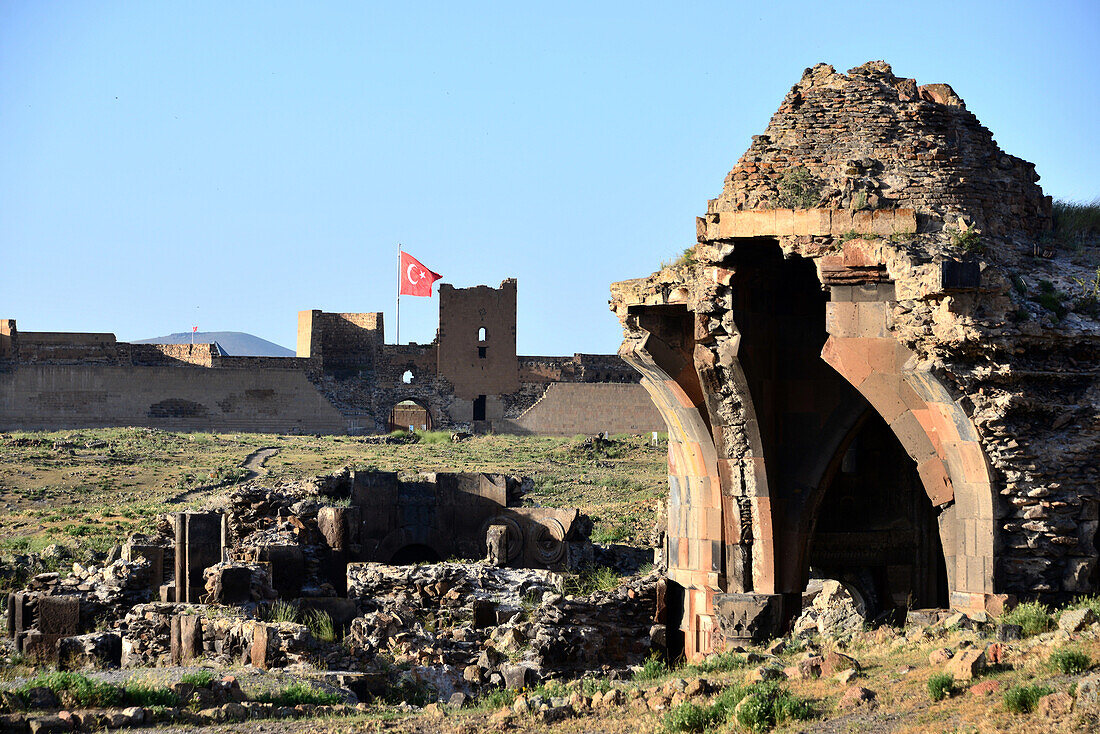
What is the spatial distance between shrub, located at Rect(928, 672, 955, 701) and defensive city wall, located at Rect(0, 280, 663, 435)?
114 ft

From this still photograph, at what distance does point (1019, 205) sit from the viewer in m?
11.4

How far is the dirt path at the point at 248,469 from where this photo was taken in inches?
944

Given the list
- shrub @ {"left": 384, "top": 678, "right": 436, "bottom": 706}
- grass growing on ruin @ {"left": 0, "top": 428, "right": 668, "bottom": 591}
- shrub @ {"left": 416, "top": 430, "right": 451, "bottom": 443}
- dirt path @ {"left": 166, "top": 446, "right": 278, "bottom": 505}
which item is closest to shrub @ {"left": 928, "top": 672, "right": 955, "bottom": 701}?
shrub @ {"left": 384, "top": 678, "right": 436, "bottom": 706}

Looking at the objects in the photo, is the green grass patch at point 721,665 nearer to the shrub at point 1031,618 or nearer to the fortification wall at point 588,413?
the shrub at point 1031,618

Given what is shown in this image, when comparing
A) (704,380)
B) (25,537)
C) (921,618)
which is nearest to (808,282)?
(704,380)

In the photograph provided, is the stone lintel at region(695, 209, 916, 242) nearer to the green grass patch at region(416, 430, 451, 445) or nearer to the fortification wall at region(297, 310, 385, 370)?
the green grass patch at region(416, 430, 451, 445)

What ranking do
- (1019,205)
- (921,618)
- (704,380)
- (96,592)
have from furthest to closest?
(96,592) < (704,380) < (1019,205) < (921,618)

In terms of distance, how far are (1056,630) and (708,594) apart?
4652 mm

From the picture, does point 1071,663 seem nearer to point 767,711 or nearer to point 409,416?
point 767,711

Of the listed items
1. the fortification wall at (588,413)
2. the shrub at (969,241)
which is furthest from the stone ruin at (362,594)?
the fortification wall at (588,413)

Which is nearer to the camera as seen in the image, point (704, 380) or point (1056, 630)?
point (1056, 630)

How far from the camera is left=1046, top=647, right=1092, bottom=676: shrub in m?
6.61

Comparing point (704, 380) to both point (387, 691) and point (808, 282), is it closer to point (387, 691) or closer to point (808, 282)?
point (808, 282)

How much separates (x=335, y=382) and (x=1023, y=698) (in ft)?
128
